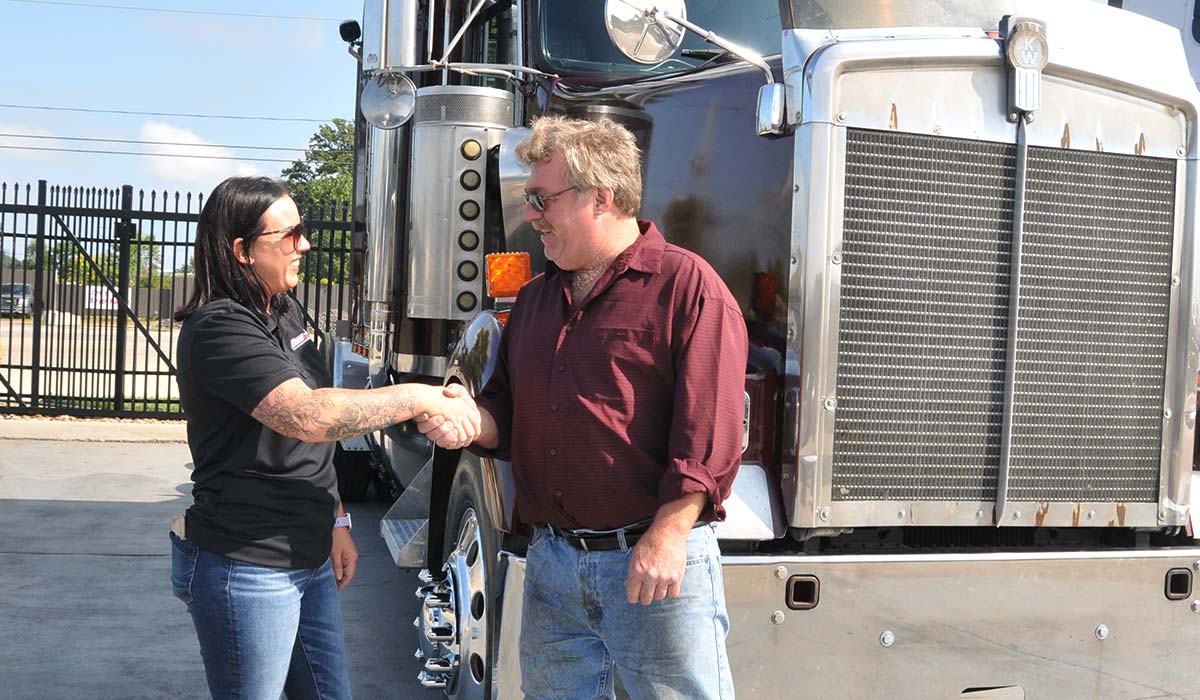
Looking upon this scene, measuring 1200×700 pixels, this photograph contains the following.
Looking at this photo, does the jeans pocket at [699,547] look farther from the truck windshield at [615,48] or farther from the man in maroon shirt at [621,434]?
the truck windshield at [615,48]

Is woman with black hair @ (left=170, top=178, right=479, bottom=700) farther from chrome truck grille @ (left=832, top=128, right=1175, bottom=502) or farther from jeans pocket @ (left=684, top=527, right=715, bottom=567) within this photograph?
chrome truck grille @ (left=832, top=128, right=1175, bottom=502)

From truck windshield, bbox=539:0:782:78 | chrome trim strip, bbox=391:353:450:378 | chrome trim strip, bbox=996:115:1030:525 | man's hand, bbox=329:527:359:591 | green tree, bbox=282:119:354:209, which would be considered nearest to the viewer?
man's hand, bbox=329:527:359:591

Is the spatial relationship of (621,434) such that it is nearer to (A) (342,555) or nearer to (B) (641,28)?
(A) (342,555)

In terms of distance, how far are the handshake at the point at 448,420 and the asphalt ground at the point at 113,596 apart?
88.1 inches

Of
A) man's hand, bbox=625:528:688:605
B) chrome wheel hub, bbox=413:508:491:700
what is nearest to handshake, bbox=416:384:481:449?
man's hand, bbox=625:528:688:605

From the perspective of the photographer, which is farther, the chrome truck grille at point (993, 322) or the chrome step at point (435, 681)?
the chrome step at point (435, 681)

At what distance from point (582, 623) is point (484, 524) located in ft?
2.93

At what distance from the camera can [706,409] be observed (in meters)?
2.44

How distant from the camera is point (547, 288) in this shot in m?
2.81

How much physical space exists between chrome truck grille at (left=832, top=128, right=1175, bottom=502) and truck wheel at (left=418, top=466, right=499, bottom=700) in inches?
41.4

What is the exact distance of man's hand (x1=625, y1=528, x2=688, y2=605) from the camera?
239 cm

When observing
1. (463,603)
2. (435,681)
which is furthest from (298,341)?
(435,681)

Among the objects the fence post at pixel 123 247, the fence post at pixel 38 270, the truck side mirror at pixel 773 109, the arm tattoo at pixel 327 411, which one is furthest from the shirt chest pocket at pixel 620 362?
the fence post at pixel 38 270

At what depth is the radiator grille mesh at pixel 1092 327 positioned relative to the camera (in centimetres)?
336
